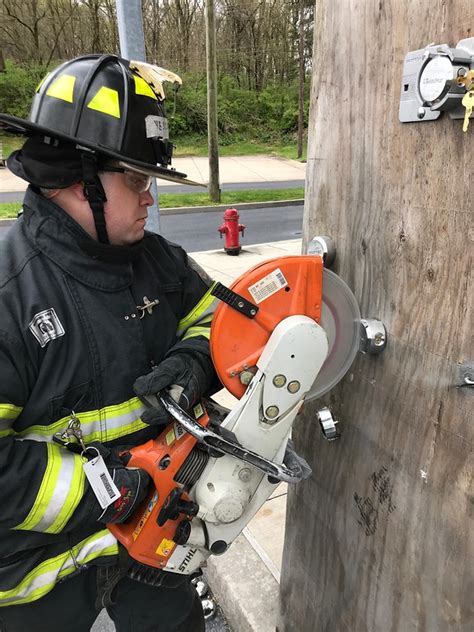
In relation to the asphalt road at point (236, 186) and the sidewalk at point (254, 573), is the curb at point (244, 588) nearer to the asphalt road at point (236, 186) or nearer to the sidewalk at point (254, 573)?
the sidewalk at point (254, 573)

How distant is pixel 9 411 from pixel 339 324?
0.86m

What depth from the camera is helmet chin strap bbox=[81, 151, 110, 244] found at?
136 cm

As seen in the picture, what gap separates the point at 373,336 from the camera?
4.00ft

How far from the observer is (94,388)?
1.42 meters

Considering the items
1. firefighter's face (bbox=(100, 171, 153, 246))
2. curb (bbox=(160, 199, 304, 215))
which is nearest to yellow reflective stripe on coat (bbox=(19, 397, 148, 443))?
firefighter's face (bbox=(100, 171, 153, 246))

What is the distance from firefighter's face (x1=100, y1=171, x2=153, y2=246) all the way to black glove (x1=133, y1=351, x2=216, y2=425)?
1.27ft

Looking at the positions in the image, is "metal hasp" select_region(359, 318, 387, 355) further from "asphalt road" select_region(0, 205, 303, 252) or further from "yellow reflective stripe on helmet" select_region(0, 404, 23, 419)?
"asphalt road" select_region(0, 205, 303, 252)

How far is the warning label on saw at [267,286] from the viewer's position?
1197 mm

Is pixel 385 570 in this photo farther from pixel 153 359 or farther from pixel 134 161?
pixel 134 161

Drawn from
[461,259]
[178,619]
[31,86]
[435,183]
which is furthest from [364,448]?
[31,86]

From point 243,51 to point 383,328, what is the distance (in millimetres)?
36348

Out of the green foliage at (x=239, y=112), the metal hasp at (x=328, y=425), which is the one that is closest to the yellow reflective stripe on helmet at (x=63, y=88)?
the metal hasp at (x=328, y=425)

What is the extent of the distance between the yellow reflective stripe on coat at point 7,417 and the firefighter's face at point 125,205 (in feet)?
1.75

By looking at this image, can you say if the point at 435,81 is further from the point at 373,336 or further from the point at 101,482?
the point at 101,482
